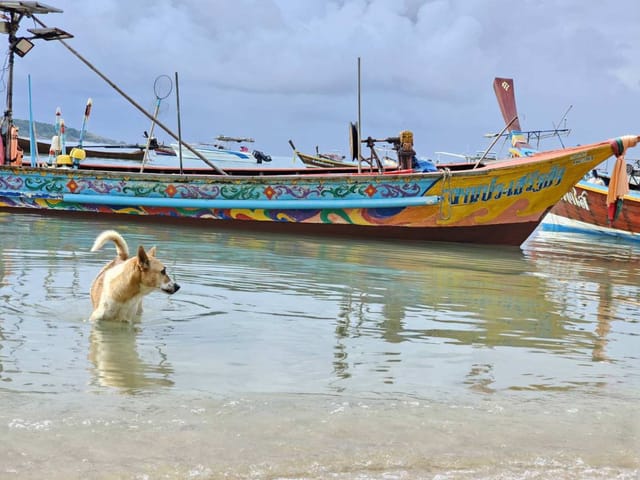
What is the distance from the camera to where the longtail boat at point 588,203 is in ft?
66.6

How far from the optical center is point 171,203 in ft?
54.1

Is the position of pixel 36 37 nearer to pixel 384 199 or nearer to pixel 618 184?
pixel 384 199

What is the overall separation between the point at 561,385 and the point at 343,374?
50.4 inches

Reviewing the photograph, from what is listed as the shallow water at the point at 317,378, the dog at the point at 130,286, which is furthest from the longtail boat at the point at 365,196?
the dog at the point at 130,286

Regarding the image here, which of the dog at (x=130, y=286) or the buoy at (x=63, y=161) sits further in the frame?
the buoy at (x=63, y=161)

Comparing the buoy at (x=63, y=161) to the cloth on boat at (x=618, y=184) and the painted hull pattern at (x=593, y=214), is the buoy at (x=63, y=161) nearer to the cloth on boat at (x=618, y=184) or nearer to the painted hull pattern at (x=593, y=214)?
the cloth on boat at (x=618, y=184)

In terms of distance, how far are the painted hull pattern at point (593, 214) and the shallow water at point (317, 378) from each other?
1132cm

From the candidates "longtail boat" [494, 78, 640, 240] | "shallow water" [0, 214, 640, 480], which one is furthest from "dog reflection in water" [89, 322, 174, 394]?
"longtail boat" [494, 78, 640, 240]

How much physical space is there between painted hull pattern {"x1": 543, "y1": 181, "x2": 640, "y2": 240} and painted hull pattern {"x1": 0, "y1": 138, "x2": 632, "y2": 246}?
5857 mm

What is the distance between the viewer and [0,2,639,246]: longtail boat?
14938 mm

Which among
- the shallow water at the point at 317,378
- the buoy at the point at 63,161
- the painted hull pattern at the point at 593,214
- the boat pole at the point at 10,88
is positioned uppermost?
the boat pole at the point at 10,88

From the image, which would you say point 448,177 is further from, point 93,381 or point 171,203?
point 93,381

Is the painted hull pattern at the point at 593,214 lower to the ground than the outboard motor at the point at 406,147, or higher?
lower

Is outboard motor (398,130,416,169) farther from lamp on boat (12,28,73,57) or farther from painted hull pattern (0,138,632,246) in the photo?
lamp on boat (12,28,73,57)
